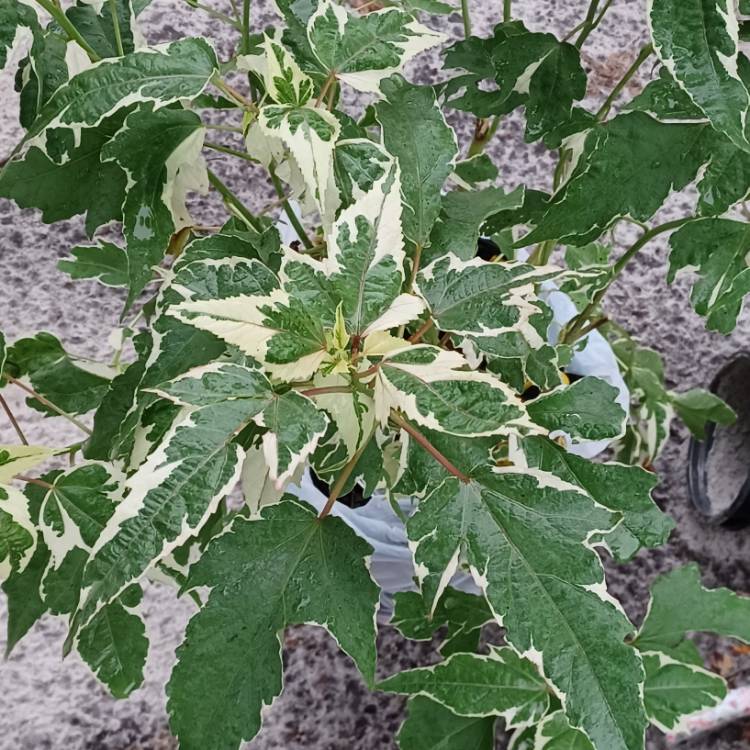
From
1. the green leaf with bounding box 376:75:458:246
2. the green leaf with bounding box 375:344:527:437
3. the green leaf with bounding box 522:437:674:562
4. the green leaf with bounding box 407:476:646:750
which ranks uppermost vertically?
the green leaf with bounding box 376:75:458:246

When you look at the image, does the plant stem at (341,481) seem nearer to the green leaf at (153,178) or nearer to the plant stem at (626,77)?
the green leaf at (153,178)

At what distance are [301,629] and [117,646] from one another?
516 mm

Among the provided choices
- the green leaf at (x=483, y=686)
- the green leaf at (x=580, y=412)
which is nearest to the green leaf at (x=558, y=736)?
the green leaf at (x=483, y=686)

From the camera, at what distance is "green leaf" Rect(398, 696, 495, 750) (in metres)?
0.76

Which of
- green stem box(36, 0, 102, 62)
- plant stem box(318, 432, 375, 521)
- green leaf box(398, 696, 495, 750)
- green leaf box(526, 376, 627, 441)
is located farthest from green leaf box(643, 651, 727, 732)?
green stem box(36, 0, 102, 62)

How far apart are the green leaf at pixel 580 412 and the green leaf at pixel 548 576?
122mm

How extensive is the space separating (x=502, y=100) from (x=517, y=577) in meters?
0.40

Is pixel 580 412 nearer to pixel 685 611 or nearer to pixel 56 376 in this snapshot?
pixel 685 611

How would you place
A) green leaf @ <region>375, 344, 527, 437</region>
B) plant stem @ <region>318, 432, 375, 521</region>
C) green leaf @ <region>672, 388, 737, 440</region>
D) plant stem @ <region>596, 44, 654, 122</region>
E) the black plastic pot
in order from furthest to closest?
the black plastic pot → green leaf @ <region>672, 388, 737, 440</region> → plant stem @ <region>596, 44, 654, 122</region> → plant stem @ <region>318, 432, 375, 521</region> → green leaf @ <region>375, 344, 527, 437</region>

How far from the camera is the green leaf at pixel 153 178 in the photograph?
20.7 inches

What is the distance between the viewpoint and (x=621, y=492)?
609 mm

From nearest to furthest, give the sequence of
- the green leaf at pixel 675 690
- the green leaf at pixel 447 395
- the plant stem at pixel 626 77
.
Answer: the green leaf at pixel 447 395
the plant stem at pixel 626 77
the green leaf at pixel 675 690

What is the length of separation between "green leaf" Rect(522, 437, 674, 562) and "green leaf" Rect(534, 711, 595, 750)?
162 millimetres

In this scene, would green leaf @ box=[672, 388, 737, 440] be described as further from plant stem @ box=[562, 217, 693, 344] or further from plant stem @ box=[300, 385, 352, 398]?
plant stem @ box=[300, 385, 352, 398]
